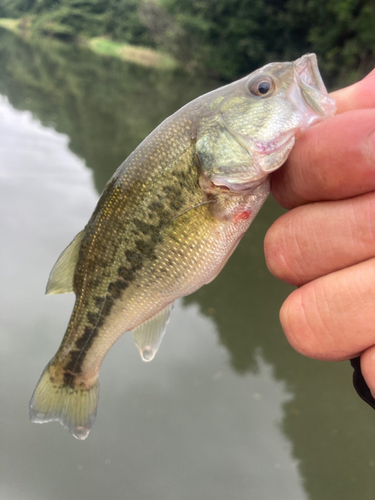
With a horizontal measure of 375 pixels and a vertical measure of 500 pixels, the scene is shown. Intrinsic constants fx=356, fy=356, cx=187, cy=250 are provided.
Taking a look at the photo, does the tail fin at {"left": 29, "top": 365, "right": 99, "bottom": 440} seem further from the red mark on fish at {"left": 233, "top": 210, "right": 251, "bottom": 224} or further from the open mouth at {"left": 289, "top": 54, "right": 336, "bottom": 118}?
the open mouth at {"left": 289, "top": 54, "right": 336, "bottom": 118}

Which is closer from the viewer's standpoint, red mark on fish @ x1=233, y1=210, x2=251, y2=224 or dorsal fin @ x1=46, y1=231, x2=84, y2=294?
red mark on fish @ x1=233, y1=210, x2=251, y2=224

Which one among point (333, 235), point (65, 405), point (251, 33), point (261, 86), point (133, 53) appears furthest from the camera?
point (133, 53)

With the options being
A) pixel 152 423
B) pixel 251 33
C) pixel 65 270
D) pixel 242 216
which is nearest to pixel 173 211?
pixel 242 216

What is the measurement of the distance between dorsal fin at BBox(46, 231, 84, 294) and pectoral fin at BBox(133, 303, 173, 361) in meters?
0.48

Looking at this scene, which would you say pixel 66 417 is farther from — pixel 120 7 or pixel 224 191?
pixel 120 7

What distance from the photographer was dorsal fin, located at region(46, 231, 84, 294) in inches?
79.2

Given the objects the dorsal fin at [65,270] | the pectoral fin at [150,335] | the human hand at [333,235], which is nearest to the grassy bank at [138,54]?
the dorsal fin at [65,270]

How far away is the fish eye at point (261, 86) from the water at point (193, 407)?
3.27 m

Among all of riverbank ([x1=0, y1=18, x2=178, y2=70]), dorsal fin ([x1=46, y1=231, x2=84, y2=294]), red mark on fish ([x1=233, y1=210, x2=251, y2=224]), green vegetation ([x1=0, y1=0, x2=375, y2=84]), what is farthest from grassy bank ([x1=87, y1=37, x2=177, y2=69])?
red mark on fish ([x1=233, y1=210, x2=251, y2=224])

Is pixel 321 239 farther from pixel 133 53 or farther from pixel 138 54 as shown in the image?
pixel 133 53

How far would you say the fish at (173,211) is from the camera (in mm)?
1505

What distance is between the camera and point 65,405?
220cm

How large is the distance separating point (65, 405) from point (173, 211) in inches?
55.9

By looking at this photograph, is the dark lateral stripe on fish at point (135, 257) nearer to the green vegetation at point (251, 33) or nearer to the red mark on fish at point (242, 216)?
the red mark on fish at point (242, 216)
